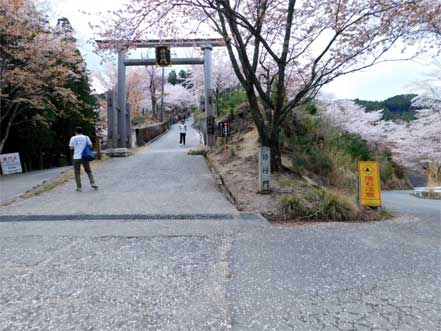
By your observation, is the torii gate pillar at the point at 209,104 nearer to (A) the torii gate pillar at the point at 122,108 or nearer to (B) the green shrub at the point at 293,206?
(A) the torii gate pillar at the point at 122,108

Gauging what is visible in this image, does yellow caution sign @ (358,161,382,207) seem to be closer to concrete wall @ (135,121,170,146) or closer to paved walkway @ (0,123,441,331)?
paved walkway @ (0,123,441,331)

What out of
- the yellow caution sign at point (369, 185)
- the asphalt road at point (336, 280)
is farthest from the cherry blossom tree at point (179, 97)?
the asphalt road at point (336, 280)

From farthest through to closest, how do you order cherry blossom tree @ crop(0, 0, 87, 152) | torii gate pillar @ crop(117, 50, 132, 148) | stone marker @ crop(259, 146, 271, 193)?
torii gate pillar @ crop(117, 50, 132, 148), cherry blossom tree @ crop(0, 0, 87, 152), stone marker @ crop(259, 146, 271, 193)

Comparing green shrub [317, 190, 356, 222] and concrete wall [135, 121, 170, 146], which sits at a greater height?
concrete wall [135, 121, 170, 146]

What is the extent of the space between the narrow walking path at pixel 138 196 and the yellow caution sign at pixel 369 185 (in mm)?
2480

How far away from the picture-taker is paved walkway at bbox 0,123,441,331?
2.57 metres

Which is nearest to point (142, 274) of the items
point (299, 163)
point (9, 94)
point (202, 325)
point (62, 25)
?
point (202, 325)

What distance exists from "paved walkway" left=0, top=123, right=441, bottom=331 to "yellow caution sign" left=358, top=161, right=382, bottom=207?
59 cm

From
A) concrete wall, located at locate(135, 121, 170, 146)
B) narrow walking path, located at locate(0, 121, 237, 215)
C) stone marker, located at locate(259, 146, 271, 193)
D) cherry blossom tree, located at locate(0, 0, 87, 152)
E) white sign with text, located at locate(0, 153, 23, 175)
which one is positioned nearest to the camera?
narrow walking path, located at locate(0, 121, 237, 215)

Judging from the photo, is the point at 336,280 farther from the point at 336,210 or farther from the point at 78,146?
the point at 78,146

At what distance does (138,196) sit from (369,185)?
4758 millimetres

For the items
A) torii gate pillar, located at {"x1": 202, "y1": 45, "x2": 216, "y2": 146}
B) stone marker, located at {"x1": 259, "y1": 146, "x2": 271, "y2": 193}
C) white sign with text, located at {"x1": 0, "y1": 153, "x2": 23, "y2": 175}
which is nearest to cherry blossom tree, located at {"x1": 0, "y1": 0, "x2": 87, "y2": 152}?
white sign with text, located at {"x1": 0, "y1": 153, "x2": 23, "y2": 175}

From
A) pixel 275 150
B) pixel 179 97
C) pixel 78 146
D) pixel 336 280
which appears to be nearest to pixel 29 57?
pixel 78 146

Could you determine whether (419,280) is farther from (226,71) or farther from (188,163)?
(226,71)
